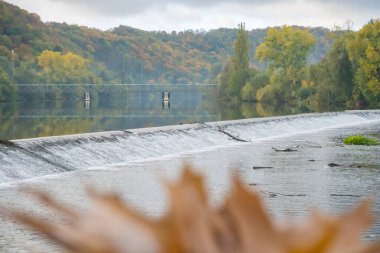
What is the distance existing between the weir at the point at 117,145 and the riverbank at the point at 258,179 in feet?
1.79

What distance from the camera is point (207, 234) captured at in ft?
1.94

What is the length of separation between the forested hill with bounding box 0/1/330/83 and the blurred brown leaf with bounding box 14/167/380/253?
358 ft

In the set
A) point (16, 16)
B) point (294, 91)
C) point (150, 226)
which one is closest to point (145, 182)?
point (150, 226)

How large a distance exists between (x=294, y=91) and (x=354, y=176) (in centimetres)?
6715

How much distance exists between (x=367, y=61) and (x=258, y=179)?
164 feet

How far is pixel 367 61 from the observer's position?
62312 mm

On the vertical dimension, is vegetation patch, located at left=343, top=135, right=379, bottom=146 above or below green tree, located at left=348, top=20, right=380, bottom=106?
below

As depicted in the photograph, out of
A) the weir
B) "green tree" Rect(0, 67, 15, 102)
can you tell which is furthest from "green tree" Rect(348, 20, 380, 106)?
"green tree" Rect(0, 67, 15, 102)

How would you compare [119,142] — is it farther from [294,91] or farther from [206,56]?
[206,56]

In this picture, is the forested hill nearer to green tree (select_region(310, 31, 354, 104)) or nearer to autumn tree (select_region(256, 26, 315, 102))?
autumn tree (select_region(256, 26, 315, 102))

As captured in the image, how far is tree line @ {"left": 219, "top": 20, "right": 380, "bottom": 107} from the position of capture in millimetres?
62562

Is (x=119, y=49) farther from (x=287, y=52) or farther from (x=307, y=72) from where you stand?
(x=307, y=72)

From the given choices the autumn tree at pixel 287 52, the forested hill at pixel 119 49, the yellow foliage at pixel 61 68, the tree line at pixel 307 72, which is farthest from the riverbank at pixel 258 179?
the yellow foliage at pixel 61 68

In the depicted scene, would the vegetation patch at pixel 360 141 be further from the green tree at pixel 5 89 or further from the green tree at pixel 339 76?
the green tree at pixel 5 89
